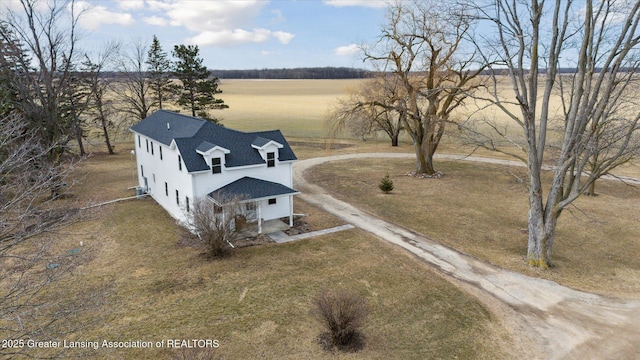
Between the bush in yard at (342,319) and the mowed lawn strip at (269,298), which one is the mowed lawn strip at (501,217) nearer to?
the mowed lawn strip at (269,298)

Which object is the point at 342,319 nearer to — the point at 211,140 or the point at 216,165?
the point at 216,165

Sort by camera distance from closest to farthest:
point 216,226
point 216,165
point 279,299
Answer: point 279,299, point 216,226, point 216,165

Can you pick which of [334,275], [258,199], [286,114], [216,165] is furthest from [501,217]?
[286,114]

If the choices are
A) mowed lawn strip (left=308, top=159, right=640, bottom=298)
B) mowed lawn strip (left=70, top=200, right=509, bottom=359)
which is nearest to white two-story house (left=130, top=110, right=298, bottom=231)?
mowed lawn strip (left=70, top=200, right=509, bottom=359)

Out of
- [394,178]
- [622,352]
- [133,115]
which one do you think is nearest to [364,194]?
[394,178]

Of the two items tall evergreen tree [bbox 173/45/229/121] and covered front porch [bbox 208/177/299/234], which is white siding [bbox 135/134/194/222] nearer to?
covered front porch [bbox 208/177/299/234]

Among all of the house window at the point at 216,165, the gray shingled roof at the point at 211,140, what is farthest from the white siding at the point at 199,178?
the gray shingled roof at the point at 211,140

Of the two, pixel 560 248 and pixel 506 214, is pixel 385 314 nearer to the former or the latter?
pixel 560 248
